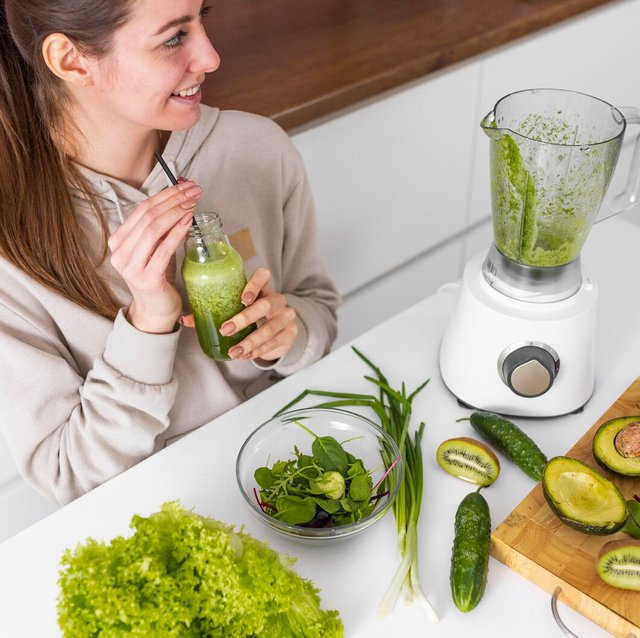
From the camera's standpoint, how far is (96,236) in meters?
1.18

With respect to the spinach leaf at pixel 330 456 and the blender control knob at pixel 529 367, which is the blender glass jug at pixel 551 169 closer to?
the blender control knob at pixel 529 367

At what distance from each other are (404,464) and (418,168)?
119 centimetres

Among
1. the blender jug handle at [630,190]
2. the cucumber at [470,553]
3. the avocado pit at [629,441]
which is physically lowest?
the cucumber at [470,553]

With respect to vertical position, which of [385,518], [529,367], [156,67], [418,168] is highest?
[156,67]

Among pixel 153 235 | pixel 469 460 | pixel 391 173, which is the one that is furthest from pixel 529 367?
pixel 391 173

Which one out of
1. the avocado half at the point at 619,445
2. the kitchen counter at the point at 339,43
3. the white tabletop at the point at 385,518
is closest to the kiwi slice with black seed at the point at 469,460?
the white tabletop at the point at 385,518

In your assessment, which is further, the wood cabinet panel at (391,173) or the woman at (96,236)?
the wood cabinet panel at (391,173)

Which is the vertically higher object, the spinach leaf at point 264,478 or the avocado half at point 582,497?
the avocado half at point 582,497

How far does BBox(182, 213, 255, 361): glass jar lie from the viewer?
3.33 feet

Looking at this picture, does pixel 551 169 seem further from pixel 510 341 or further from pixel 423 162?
pixel 423 162

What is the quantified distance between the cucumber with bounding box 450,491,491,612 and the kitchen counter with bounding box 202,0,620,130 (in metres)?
0.91

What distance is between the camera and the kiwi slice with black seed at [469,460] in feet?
3.20

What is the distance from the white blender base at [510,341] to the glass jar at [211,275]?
0.30 metres

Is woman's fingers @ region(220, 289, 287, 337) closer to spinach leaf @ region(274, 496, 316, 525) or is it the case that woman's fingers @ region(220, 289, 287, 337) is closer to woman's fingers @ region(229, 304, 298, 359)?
woman's fingers @ region(229, 304, 298, 359)
